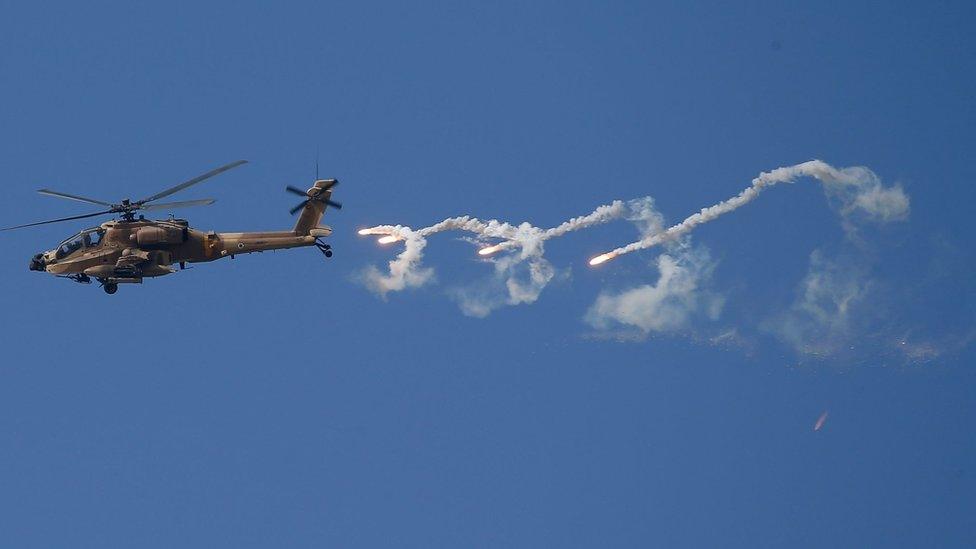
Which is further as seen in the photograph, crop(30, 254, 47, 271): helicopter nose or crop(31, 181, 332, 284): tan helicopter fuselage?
crop(30, 254, 47, 271): helicopter nose

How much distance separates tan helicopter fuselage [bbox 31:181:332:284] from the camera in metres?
79.6

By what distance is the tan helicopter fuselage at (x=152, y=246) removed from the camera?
261 ft

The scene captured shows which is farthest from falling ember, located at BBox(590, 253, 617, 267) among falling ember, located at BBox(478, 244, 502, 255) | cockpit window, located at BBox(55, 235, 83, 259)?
cockpit window, located at BBox(55, 235, 83, 259)

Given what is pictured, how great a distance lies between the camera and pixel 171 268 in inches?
3152

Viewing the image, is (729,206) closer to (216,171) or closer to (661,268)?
(661,268)

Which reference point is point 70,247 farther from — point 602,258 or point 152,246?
point 602,258

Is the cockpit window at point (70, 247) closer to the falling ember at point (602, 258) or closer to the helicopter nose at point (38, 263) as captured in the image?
the helicopter nose at point (38, 263)

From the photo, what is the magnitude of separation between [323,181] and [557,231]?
11462 millimetres

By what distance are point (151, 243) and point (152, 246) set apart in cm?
14

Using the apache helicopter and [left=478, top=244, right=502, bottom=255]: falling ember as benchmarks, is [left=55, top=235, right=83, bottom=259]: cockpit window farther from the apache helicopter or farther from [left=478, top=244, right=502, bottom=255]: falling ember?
[left=478, top=244, right=502, bottom=255]: falling ember

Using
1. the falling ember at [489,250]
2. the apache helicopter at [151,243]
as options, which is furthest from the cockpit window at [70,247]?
the falling ember at [489,250]

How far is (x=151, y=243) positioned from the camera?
79625mm

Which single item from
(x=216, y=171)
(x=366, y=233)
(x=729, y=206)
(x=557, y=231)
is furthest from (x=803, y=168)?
(x=216, y=171)

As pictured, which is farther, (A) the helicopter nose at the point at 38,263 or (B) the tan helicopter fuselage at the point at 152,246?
(A) the helicopter nose at the point at 38,263
